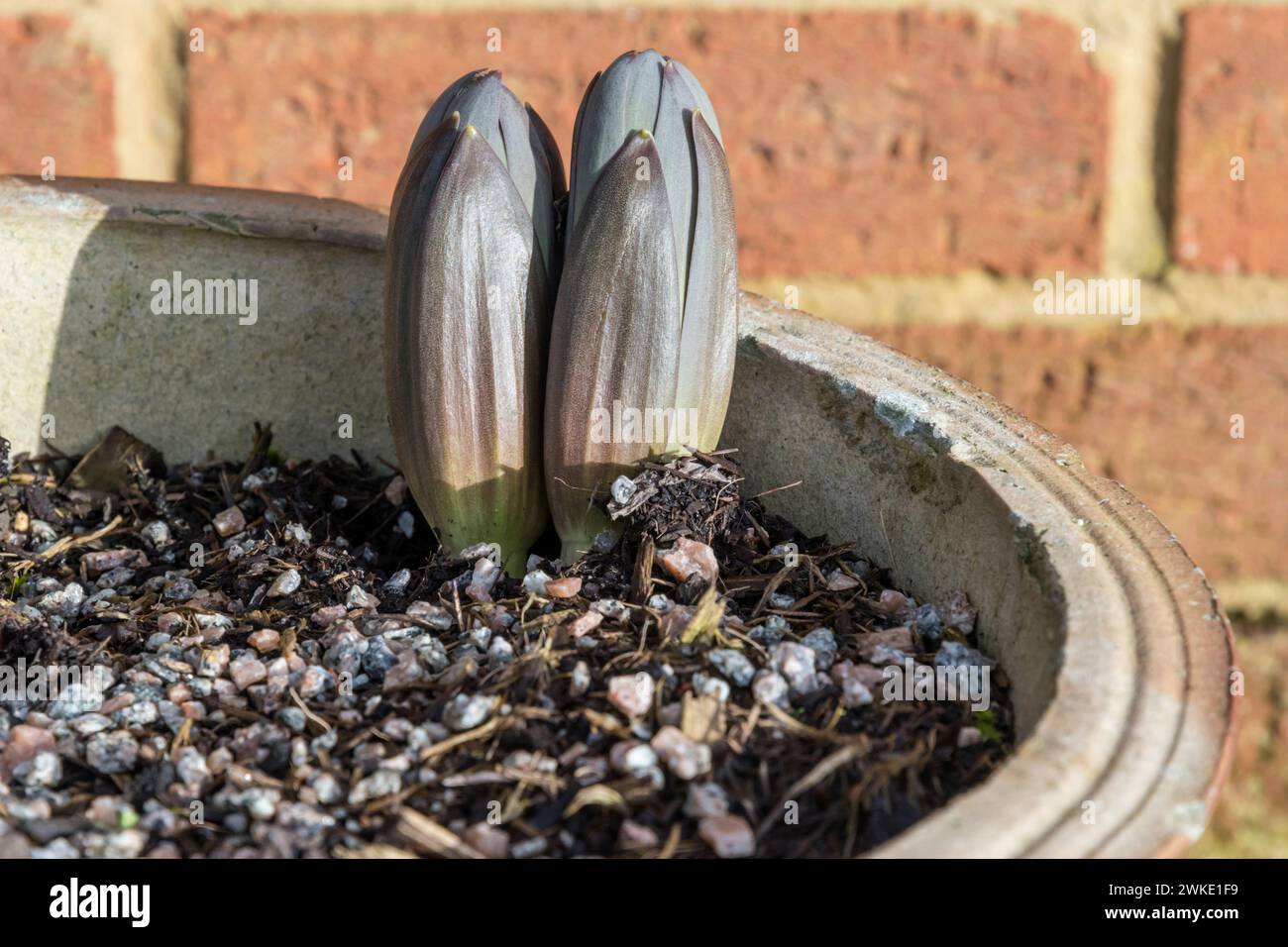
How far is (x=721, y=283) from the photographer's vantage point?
738mm

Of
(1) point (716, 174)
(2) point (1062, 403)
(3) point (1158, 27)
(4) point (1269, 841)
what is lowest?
(4) point (1269, 841)

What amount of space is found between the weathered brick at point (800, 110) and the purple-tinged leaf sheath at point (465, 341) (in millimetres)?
485

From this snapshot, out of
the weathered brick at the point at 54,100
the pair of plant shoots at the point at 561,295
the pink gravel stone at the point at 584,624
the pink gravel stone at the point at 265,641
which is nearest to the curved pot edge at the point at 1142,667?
the pair of plant shoots at the point at 561,295

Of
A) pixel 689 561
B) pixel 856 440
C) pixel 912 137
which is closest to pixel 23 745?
pixel 689 561

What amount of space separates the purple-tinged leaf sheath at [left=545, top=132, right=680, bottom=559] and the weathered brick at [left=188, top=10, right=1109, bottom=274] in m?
0.52

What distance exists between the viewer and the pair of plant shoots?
2.32ft

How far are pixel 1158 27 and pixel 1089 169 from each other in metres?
0.14

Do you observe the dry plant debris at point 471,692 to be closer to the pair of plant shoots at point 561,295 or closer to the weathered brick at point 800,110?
the pair of plant shoots at point 561,295

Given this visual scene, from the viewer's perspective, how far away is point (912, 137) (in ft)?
3.91

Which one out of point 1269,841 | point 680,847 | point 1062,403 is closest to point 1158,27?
point 1062,403

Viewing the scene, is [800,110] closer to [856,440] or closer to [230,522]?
[856,440]

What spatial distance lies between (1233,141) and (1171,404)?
25 cm

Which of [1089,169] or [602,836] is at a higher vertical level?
[1089,169]

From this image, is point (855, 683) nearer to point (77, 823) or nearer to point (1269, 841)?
point (77, 823)
